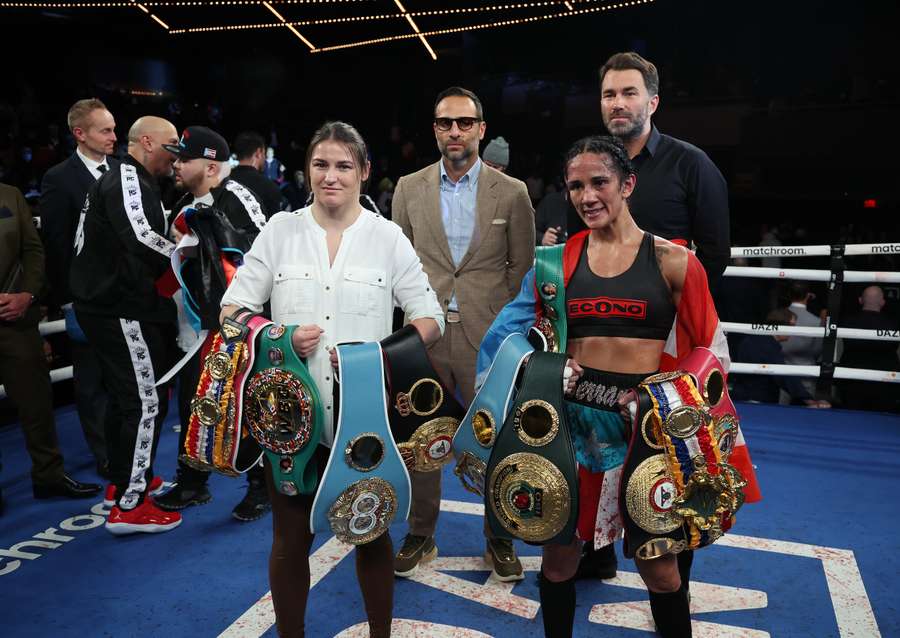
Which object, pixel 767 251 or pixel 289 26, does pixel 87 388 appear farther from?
pixel 289 26

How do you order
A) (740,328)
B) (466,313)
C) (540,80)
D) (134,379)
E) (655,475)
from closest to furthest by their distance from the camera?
(655,475) → (466,313) → (134,379) → (740,328) → (540,80)

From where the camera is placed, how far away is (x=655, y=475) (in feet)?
4.94

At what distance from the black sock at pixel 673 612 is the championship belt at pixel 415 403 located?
632mm

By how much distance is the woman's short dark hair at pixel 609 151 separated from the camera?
165 cm

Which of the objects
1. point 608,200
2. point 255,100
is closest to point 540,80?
point 255,100

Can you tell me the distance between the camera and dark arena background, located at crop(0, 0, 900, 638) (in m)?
2.31

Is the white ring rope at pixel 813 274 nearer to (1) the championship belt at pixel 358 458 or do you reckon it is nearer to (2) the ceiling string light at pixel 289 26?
(1) the championship belt at pixel 358 458

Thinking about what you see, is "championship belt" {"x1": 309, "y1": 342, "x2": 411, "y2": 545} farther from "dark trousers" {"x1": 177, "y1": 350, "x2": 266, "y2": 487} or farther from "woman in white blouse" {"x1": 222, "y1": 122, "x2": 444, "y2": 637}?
"dark trousers" {"x1": 177, "y1": 350, "x2": 266, "y2": 487}

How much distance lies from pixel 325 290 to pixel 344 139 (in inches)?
15.1

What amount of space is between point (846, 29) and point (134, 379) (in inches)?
360

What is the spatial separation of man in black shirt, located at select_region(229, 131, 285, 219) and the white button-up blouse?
194cm

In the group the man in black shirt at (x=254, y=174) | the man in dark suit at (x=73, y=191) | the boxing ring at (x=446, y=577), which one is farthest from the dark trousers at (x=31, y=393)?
the man in black shirt at (x=254, y=174)

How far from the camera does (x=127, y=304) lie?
2732 mm

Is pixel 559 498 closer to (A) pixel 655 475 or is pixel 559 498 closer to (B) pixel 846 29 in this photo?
(A) pixel 655 475
